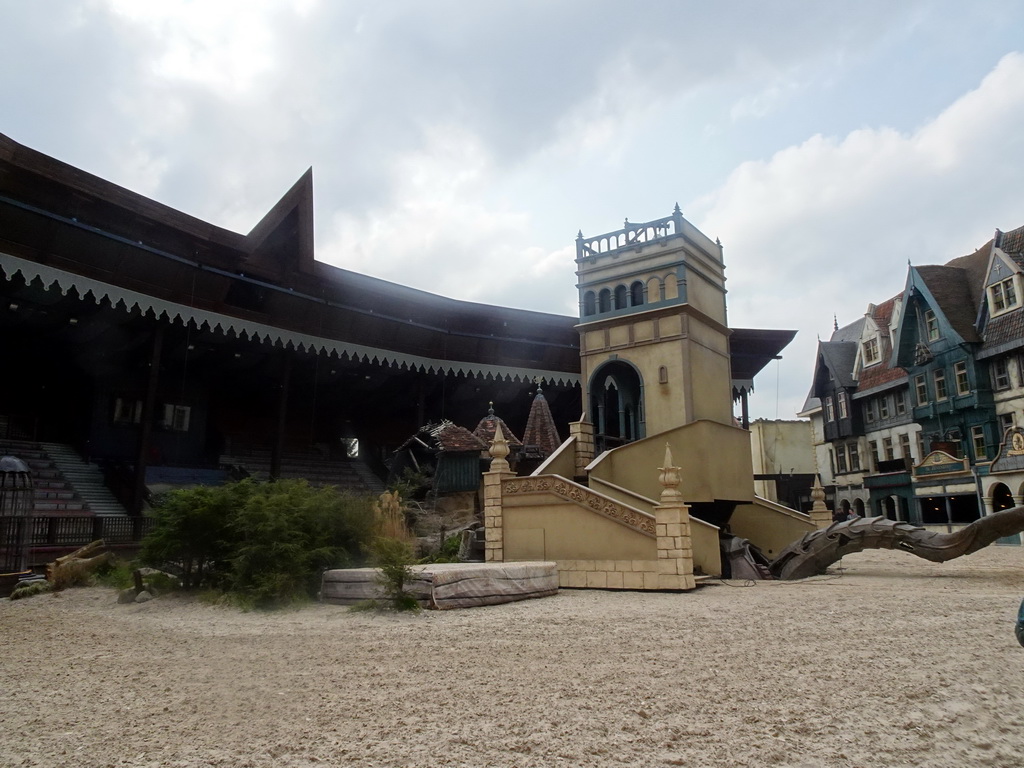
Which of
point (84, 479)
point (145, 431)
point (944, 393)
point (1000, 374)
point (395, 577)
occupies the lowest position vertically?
point (395, 577)

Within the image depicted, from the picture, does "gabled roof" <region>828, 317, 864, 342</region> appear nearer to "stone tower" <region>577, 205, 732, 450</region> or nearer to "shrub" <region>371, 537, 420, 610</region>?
"stone tower" <region>577, 205, 732, 450</region>

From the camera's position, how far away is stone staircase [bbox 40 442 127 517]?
18.6m

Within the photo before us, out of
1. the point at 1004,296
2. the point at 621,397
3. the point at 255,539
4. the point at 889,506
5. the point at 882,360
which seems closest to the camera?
the point at 255,539

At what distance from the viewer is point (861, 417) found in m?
39.6

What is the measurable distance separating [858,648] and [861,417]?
37.7 m

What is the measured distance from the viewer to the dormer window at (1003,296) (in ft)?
91.5

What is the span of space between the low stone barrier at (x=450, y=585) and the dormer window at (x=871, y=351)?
35132 millimetres

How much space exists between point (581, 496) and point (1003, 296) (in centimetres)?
2583

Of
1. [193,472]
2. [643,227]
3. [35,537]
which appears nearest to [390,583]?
[35,537]

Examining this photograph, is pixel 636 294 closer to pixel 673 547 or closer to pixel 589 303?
pixel 589 303

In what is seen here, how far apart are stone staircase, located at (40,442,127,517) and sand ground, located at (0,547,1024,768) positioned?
1117 centimetres

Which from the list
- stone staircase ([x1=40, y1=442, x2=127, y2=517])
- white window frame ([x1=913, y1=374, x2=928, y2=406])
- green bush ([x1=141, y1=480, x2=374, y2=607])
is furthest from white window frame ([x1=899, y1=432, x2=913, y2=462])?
stone staircase ([x1=40, y1=442, x2=127, y2=517])

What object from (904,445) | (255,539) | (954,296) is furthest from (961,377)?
(255,539)

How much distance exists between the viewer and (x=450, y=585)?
29.7ft
